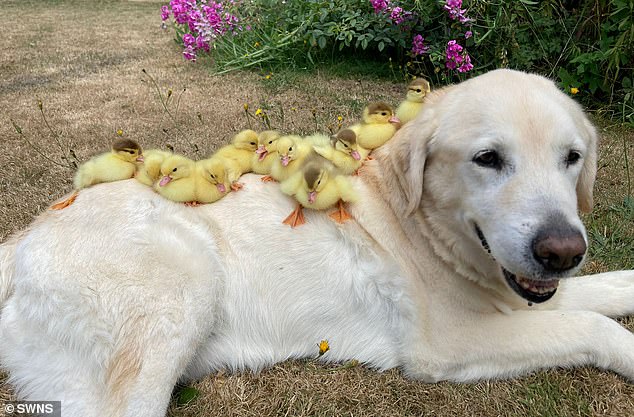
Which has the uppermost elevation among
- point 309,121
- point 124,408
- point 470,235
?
point 470,235

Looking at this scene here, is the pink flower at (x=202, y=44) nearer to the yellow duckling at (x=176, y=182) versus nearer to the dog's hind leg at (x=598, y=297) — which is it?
the yellow duckling at (x=176, y=182)

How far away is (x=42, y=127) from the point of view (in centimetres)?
520

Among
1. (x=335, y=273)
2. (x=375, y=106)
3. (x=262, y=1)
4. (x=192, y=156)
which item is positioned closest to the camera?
(x=335, y=273)

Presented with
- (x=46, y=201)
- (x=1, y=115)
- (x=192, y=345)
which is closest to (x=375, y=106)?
(x=192, y=345)

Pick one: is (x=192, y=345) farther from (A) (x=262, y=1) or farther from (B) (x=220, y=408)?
(A) (x=262, y=1)

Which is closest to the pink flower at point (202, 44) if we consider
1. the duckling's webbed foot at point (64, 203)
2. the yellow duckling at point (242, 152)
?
the yellow duckling at point (242, 152)

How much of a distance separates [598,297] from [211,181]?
2028mm

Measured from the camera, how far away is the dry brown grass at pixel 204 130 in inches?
85.1

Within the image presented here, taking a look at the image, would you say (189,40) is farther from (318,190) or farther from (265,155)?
(318,190)

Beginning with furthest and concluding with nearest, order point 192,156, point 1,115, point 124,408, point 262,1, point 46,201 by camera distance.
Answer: point 262,1 < point 1,115 < point 192,156 < point 46,201 < point 124,408

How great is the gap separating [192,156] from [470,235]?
300 cm

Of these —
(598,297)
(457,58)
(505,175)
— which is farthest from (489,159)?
(457,58)

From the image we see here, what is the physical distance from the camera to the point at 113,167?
8.47 feet

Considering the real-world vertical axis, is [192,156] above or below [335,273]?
below
